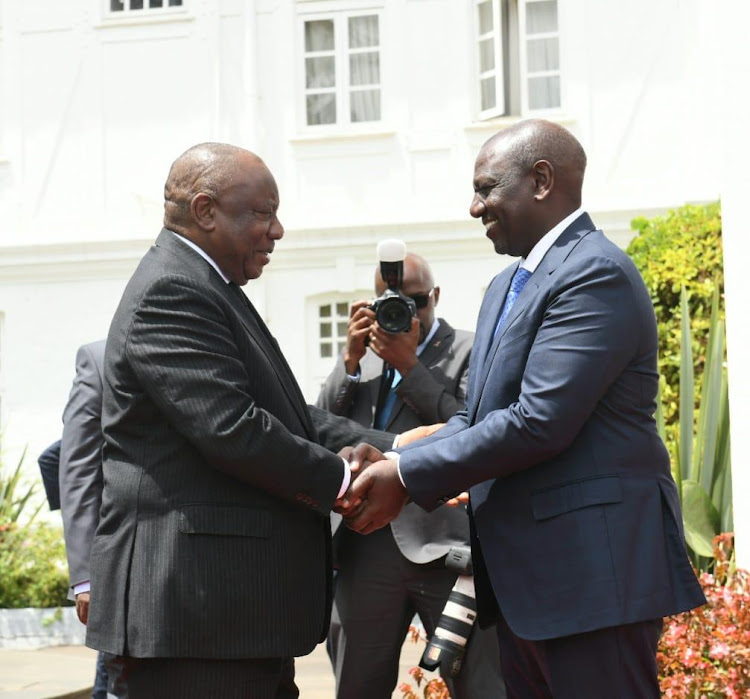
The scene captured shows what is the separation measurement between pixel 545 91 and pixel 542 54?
1.37 ft

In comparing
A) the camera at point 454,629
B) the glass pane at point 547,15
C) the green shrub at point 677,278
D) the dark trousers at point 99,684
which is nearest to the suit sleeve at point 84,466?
the dark trousers at point 99,684

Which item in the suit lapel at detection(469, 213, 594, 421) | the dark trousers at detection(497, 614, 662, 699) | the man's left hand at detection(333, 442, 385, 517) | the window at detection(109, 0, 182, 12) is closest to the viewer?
the dark trousers at detection(497, 614, 662, 699)

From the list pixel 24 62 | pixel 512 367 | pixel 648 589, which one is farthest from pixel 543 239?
pixel 24 62

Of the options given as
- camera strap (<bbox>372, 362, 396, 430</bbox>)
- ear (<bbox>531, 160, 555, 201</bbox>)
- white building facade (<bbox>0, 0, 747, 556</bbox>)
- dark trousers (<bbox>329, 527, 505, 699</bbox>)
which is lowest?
dark trousers (<bbox>329, 527, 505, 699</bbox>)

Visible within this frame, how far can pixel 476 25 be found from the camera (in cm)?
1383

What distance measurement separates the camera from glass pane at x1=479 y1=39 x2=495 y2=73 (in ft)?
45.5

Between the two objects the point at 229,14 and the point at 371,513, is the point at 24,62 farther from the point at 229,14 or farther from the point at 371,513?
the point at 371,513

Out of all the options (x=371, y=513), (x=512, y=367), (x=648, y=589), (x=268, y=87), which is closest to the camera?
(x=648, y=589)

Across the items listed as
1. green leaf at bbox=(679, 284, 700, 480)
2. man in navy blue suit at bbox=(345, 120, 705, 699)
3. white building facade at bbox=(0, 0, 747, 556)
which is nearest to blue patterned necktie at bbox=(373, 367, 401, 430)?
man in navy blue suit at bbox=(345, 120, 705, 699)

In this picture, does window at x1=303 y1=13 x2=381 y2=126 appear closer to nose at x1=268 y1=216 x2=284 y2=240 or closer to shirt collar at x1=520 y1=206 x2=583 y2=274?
nose at x1=268 y1=216 x2=284 y2=240

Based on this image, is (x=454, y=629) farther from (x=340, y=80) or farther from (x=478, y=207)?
(x=340, y=80)

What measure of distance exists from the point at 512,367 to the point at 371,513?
0.74m

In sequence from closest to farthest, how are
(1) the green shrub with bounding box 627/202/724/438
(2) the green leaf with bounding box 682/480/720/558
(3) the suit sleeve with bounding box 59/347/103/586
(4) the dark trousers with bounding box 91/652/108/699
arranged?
(3) the suit sleeve with bounding box 59/347/103/586, (4) the dark trousers with bounding box 91/652/108/699, (2) the green leaf with bounding box 682/480/720/558, (1) the green shrub with bounding box 627/202/724/438

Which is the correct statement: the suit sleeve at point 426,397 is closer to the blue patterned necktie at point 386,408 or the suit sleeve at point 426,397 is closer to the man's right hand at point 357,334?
the blue patterned necktie at point 386,408
